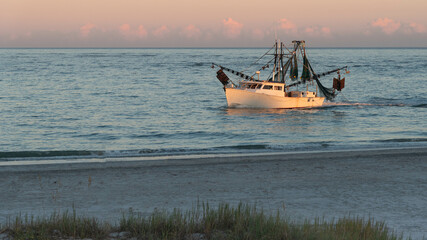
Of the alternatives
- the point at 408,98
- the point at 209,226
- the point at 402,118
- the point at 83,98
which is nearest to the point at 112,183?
the point at 209,226

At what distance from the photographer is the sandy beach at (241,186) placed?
373 inches

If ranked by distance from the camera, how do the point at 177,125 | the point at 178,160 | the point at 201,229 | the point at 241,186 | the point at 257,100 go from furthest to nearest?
the point at 257,100 < the point at 177,125 < the point at 178,160 < the point at 241,186 < the point at 201,229

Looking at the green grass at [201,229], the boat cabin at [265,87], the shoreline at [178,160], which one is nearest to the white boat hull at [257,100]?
the boat cabin at [265,87]

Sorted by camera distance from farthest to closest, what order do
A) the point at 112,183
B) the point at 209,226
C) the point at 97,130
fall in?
the point at 97,130, the point at 112,183, the point at 209,226

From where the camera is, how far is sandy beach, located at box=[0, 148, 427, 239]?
948cm

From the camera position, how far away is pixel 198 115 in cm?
4209

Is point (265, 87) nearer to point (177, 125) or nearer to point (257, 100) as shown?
point (257, 100)

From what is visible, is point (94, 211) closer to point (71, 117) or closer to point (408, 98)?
point (71, 117)

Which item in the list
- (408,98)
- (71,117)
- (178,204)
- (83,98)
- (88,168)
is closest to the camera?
(178,204)

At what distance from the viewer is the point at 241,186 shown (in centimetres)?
1156

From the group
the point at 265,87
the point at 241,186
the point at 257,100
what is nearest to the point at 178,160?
the point at 241,186

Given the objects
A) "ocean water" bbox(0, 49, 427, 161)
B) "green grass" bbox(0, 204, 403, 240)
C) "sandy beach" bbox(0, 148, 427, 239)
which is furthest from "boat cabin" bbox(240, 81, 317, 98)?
"green grass" bbox(0, 204, 403, 240)

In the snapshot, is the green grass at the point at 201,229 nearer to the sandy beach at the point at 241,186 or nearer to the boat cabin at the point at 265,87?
the sandy beach at the point at 241,186

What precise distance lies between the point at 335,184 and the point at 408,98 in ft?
179
